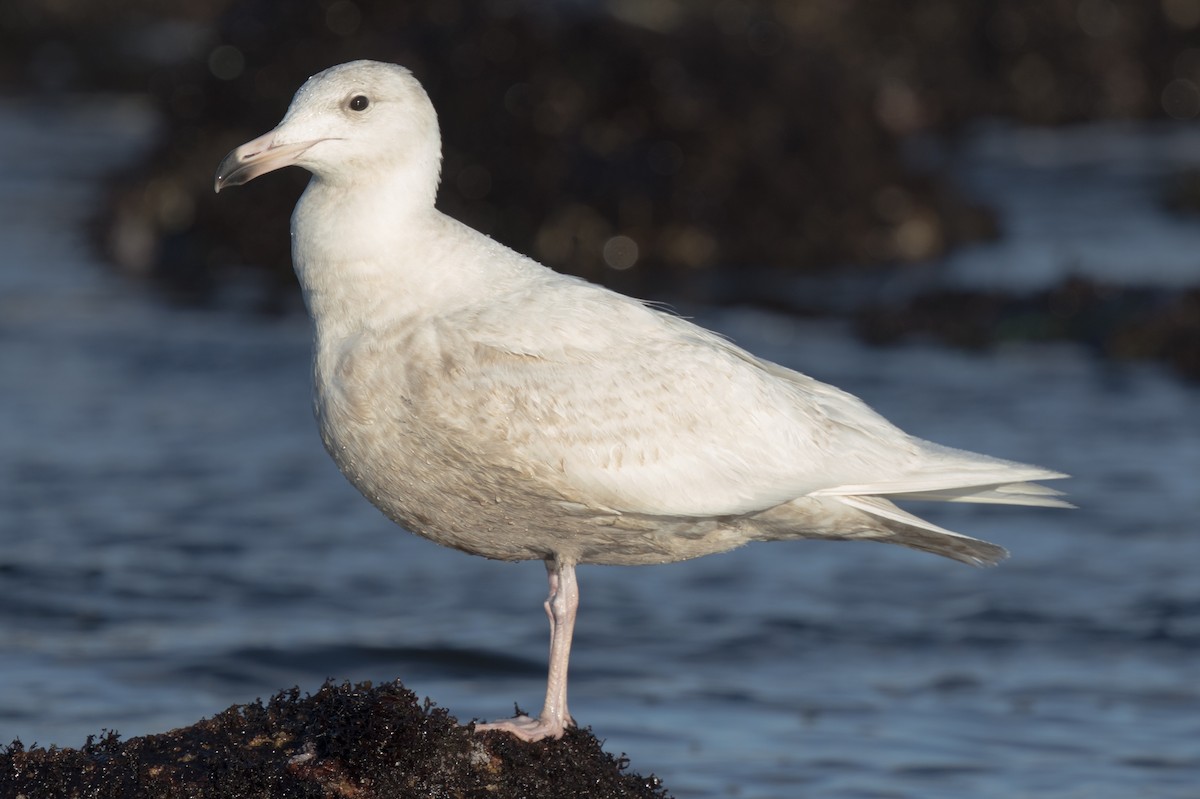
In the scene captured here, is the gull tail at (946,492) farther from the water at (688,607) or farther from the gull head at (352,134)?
the gull head at (352,134)

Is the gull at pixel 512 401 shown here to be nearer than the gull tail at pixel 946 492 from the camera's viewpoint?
Yes

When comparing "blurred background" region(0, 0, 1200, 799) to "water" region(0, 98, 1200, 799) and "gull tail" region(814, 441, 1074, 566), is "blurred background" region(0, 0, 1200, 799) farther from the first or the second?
"gull tail" region(814, 441, 1074, 566)

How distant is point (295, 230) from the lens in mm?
6691

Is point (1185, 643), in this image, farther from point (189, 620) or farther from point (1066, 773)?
point (189, 620)

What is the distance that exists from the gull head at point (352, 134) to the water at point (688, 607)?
9.69 ft

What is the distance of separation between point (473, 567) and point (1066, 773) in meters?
4.03

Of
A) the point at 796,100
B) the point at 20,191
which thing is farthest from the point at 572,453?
the point at 20,191

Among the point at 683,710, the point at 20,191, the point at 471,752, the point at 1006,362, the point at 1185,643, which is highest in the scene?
the point at 20,191

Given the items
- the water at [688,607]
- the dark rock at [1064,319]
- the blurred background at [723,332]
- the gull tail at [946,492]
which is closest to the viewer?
the gull tail at [946,492]

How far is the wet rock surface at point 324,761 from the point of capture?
5836mm

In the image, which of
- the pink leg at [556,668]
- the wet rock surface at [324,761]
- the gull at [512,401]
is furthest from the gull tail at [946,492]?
the wet rock surface at [324,761]

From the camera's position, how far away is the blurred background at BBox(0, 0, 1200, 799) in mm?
8969

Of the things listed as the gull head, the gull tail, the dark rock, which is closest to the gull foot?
the gull tail

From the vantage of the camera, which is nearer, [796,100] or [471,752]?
[471,752]
